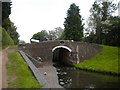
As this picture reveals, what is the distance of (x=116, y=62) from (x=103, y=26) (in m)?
16.6

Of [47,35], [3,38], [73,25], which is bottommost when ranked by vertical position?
[3,38]

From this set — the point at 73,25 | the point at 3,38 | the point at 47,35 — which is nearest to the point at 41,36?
the point at 47,35

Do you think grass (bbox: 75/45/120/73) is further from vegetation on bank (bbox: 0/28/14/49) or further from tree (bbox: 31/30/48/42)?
tree (bbox: 31/30/48/42)

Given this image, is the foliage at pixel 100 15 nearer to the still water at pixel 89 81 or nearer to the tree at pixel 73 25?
the tree at pixel 73 25

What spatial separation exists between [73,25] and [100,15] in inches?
258

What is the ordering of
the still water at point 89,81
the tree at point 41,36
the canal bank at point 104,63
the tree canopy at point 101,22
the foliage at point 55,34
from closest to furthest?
the still water at point 89,81
the canal bank at point 104,63
the tree canopy at point 101,22
the tree at point 41,36
the foliage at point 55,34

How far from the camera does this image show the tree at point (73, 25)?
45062 millimetres

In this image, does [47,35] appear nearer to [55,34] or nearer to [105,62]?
[55,34]

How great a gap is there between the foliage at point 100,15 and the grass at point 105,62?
1038 centimetres

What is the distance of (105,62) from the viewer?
27.9m

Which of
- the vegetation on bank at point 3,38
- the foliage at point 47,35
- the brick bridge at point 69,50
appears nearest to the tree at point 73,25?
the brick bridge at point 69,50

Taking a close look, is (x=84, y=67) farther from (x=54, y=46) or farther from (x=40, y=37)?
(x=40, y=37)

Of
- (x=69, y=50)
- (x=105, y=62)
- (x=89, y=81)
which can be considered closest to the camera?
(x=89, y=81)

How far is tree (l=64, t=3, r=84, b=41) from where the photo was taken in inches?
1774
